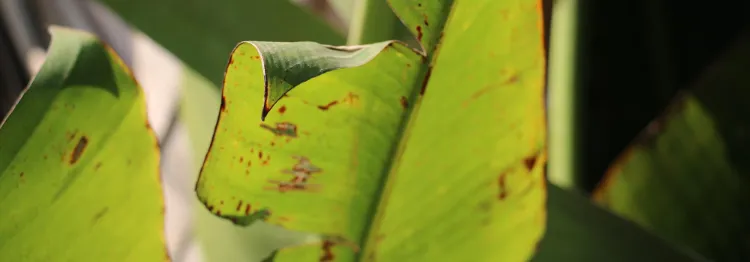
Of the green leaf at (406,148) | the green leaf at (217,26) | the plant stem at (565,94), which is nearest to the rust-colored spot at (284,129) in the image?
the green leaf at (406,148)

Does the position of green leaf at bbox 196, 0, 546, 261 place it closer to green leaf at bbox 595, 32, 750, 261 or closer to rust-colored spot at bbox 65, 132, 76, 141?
rust-colored spot at bbox 65, 132, 76, 141

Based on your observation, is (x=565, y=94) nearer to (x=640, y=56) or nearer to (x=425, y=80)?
(x=640, y=56)

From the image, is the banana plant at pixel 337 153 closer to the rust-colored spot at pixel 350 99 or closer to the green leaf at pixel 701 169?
the rust-colored spot at pixel 350 99

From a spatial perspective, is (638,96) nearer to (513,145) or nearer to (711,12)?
(711,12)

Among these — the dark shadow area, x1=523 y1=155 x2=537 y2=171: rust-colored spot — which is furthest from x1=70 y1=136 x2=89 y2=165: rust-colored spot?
the dark shadow area

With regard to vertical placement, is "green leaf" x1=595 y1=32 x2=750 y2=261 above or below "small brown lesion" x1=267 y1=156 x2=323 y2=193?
below

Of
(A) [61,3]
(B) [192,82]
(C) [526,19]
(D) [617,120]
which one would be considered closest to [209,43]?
(B) [192,82]
